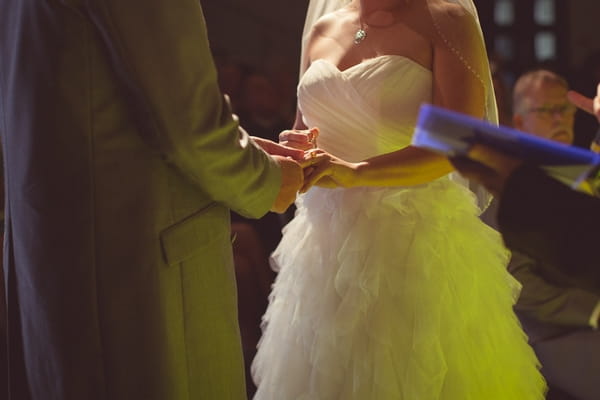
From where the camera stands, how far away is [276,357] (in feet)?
6.75

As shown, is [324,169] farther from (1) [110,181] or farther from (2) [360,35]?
(1) [110,181]

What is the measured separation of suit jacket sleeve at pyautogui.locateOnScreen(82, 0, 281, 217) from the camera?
4.38 ft

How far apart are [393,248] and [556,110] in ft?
6.68

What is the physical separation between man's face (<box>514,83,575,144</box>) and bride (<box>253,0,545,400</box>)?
1613 mm

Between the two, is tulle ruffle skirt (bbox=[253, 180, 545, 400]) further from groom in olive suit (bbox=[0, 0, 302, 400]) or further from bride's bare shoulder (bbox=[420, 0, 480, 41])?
groom in olive suit (bbox=[0, 0, 302, 400])

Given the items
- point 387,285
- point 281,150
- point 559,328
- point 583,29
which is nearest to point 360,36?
point 281,150

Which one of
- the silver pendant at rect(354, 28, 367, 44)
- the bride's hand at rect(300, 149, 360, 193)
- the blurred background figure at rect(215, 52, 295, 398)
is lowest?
the blurred background figure at rect(215, 52, 295, 398)

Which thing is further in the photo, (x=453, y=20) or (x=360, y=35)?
(x=360, y=35)

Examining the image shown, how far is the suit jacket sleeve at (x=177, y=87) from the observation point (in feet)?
4.38

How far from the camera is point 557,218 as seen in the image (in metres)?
0.98

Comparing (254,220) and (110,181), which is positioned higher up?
(110,181)

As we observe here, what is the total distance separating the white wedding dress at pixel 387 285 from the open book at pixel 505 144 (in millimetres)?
941

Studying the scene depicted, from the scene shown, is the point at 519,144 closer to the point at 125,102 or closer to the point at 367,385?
the point at 125,102

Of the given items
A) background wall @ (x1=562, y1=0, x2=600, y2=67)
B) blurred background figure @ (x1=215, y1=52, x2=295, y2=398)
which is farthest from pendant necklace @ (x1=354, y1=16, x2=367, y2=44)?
background wall @ (x1=562, y1=0, x2=600, y2=67)
